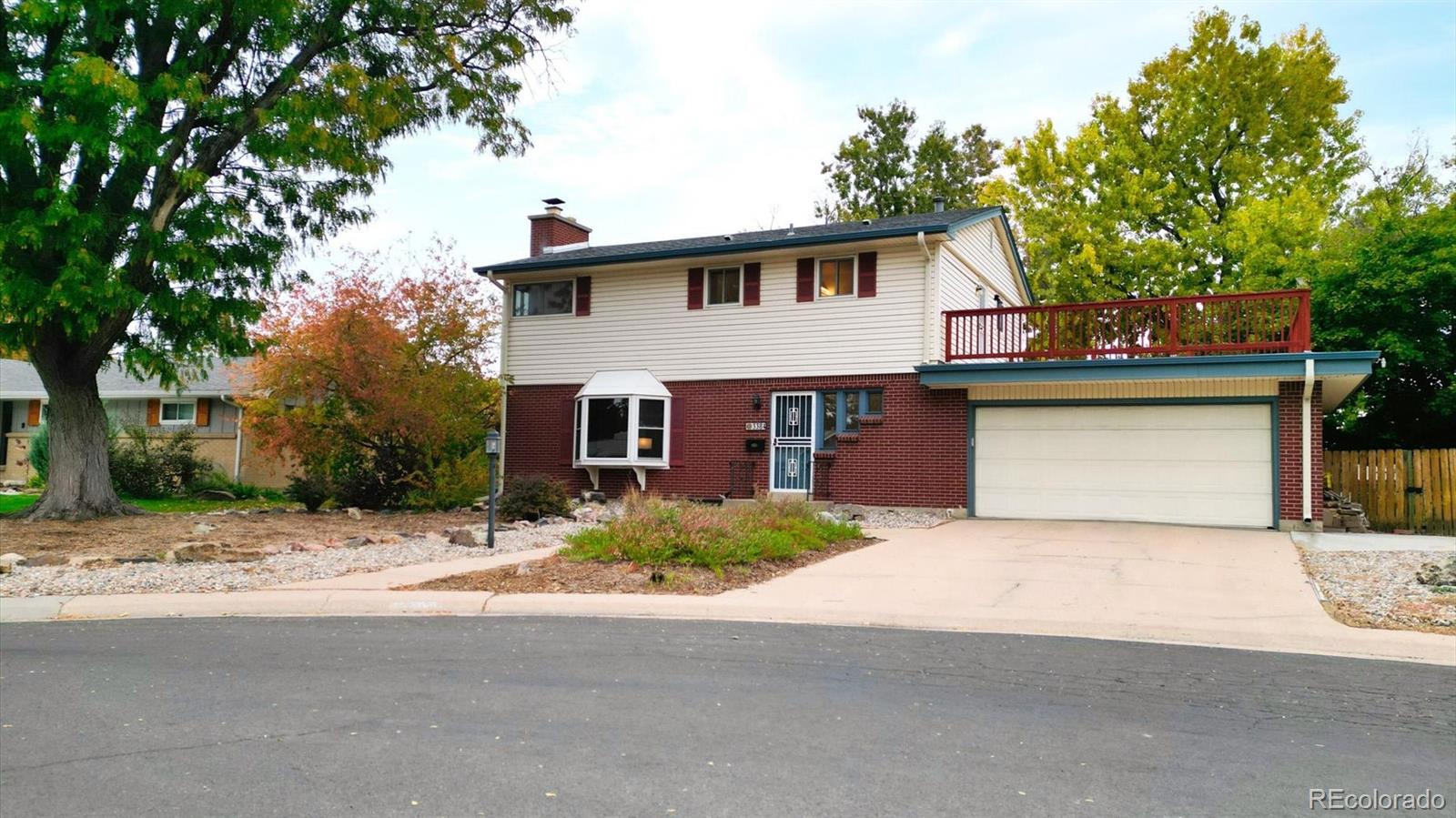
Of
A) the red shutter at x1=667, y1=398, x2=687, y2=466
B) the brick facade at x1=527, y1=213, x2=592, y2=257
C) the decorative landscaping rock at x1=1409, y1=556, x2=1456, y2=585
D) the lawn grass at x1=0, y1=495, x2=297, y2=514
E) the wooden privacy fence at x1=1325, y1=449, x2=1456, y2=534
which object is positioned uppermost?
the brick facade at x1=527, y1=213, x2=592, y2=257

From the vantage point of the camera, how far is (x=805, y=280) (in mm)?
20953

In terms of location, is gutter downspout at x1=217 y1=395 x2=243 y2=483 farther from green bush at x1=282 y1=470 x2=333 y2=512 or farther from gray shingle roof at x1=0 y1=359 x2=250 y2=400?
green bush at x1=282 y1=470 x2=333 y2=512

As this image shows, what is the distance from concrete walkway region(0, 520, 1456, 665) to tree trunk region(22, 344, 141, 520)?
849cm

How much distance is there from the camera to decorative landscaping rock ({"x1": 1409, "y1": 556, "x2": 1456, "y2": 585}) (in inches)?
394

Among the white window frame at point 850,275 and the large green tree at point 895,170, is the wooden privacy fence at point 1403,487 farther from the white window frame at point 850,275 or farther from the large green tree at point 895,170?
the large green tree at point 895,170

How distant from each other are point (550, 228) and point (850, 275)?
888 centimetres

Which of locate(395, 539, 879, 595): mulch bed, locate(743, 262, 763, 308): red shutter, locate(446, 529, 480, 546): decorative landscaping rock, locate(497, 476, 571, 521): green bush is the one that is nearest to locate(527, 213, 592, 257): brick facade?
locate(743, 262, 763, 308): red shutter

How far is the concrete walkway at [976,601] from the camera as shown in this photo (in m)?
8.20

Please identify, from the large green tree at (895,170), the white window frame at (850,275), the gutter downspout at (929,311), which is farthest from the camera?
the large green tree at (895,170)

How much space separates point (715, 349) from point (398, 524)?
778cm

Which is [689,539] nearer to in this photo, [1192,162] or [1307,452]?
[1307,452]

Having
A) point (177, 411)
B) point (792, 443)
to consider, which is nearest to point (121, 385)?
point (177, 411)

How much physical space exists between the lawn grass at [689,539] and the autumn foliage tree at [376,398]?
23.2 ft

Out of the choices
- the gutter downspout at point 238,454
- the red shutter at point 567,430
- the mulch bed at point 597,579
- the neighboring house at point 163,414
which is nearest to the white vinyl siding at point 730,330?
the red shutter at point 567,430
